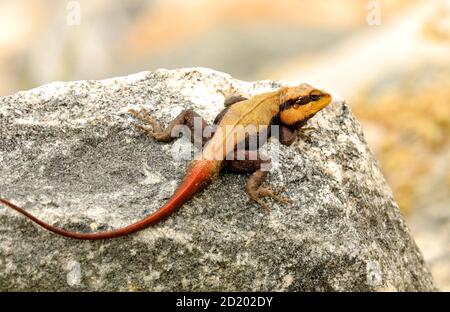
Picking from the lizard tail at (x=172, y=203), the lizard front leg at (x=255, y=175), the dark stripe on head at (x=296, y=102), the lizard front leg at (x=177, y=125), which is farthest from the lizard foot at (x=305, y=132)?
the lizard tail at (x=172, y=203)

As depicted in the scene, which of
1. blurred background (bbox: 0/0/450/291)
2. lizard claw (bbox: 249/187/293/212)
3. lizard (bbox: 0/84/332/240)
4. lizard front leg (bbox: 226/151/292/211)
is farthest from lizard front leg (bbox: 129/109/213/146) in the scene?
blurred background (bbox: 0/0/450/291)

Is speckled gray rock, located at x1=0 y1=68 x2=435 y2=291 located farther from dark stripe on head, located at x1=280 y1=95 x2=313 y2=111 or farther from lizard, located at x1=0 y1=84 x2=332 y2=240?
dark stripe on head, located at x1=280 y1=95 x2=313 y2=111

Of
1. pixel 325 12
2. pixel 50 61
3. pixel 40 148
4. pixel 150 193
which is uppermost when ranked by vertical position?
pixel 325 12

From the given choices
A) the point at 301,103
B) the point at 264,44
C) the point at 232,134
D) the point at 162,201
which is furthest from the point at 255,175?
the point at 264,44

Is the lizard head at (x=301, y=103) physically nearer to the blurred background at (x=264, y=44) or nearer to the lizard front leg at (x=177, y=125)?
the lizard front leg at (x=177, y=125)

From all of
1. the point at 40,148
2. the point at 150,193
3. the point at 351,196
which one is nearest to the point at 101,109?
the point at 40,148

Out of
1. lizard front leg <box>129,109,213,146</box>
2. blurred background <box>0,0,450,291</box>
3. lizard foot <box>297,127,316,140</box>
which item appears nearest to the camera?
lizard front leg <box>129,109,213,146</box>
